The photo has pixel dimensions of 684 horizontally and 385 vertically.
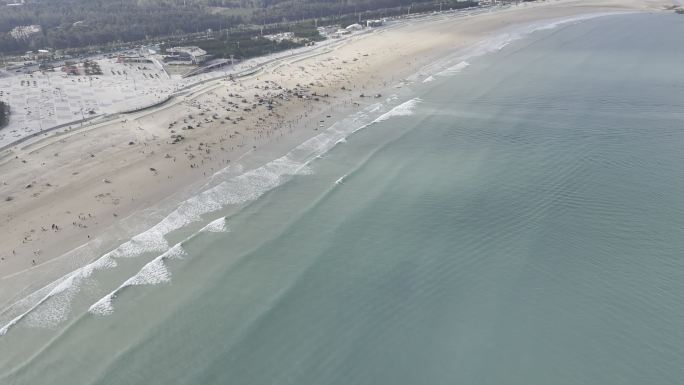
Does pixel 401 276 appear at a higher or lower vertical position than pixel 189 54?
lower

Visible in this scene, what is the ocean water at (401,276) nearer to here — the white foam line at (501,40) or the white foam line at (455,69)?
the white foam line at (455,69)

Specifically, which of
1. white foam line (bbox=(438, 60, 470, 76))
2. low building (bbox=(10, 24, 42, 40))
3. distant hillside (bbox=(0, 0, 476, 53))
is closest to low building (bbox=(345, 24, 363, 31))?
distant hillside (bbox=(0, 0, 476, 53))

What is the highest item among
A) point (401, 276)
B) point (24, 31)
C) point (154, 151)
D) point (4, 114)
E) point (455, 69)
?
point (24, 31)

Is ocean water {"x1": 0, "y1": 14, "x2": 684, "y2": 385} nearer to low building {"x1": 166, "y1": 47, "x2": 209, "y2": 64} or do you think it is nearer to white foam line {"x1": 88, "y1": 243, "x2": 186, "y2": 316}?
white foam line {"x1": 88, "y1": 243, "x2": 186, "y2": 316}

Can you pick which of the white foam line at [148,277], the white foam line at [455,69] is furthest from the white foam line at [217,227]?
the white foam line at [455,69]

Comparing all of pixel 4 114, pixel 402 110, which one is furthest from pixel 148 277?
pixel 402 110

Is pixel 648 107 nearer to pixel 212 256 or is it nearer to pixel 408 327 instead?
pixel 408 327

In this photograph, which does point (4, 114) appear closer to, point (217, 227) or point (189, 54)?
point (189, 54)
